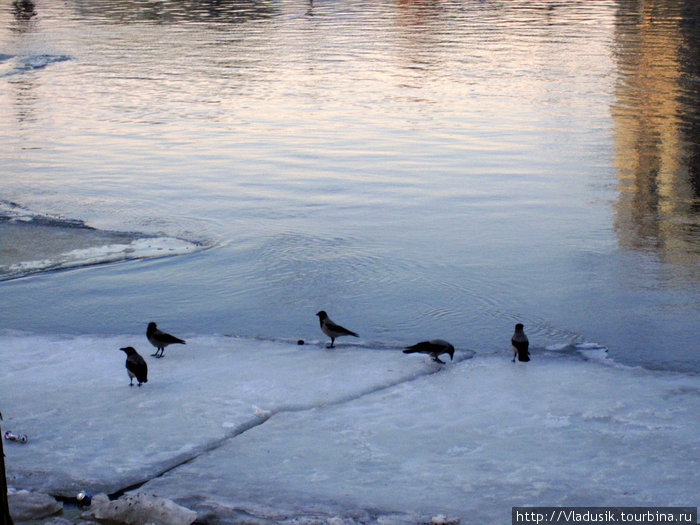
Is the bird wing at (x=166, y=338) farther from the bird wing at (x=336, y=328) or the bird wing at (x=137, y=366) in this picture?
the bird wing at (x=336, y=328)

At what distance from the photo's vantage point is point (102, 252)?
1219 centimetres

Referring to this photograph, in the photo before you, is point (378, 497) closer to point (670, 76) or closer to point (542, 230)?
point (542, 230)

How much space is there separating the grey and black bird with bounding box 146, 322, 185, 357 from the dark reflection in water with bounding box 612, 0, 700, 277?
21.3 feet

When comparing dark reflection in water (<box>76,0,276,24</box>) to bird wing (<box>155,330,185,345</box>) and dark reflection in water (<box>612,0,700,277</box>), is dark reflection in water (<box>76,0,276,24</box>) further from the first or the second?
bird wing (<box>155,330,185,345</box>)

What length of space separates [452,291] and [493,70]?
20521 millimetres

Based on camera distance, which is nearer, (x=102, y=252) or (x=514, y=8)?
(x=102, y=252)

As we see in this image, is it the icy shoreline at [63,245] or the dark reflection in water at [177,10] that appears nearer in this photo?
the icy shoreline at [63,245]

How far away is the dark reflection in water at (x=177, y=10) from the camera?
50250 millimetres

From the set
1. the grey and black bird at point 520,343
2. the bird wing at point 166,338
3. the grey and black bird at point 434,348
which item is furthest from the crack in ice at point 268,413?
the bird wing at point 166,338

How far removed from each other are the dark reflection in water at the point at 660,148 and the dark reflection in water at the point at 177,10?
2389 cm

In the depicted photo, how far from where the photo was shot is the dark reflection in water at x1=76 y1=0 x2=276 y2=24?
5025 cm

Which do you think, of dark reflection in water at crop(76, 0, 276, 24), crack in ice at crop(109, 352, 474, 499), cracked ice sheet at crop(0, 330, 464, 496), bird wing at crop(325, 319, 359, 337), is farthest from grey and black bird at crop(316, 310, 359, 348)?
dark reflection in water at crop(76, 0, 276, 24)

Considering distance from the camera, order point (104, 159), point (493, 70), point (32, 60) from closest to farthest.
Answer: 1. point (104, 159)
2. point (493, 70)
3. point (32, 60)

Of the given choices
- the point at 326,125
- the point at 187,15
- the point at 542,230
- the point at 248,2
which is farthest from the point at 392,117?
the point at 248,2
